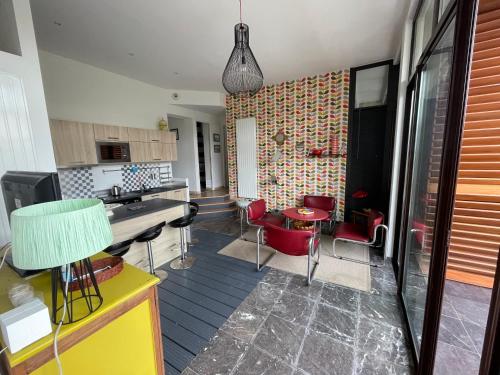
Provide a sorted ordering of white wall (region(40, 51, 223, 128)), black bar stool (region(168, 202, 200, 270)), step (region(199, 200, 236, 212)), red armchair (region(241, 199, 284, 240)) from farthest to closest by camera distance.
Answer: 1. step (region(199, 200, 236, 212))
2. red armchair (region(241, 199, 284, 240))
3. white wall (region(40, 51, 223, 128))
4. black bar stool (region(168, 202, 200, 270))

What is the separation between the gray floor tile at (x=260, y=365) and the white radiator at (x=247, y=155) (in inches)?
146

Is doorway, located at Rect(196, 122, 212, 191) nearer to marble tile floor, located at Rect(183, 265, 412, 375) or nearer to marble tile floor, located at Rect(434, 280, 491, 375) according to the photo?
marble tile floor, located at Rect(183, 265, 412, 375)

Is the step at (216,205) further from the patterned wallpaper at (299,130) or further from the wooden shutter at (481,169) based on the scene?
the wooden shutter at (481,169)

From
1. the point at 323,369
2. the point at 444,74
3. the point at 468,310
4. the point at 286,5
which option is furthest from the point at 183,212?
the point at 468,310

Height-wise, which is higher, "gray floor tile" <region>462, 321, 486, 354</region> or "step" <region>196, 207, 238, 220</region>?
"step" <region>196, 207, 238, 220</region>

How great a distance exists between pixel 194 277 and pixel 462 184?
9.87 feet

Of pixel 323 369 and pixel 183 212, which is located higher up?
pixel 183 212

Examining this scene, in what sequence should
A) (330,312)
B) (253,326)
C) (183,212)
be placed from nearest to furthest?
(253,326) < (330,312) < (183,212)

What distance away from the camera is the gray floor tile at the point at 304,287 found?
7.55 feet

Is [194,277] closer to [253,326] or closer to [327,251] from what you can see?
[253,326]

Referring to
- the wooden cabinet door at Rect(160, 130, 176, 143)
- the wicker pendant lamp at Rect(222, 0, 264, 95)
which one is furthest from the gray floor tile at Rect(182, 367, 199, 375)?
the wooden cabinet door at Rect(160, 130, 176, 143)

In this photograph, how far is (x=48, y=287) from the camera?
1090 millimetres

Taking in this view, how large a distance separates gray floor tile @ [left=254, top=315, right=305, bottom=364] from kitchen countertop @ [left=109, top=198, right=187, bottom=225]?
5.54ft

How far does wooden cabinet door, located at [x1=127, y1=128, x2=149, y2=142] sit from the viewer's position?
389cm
